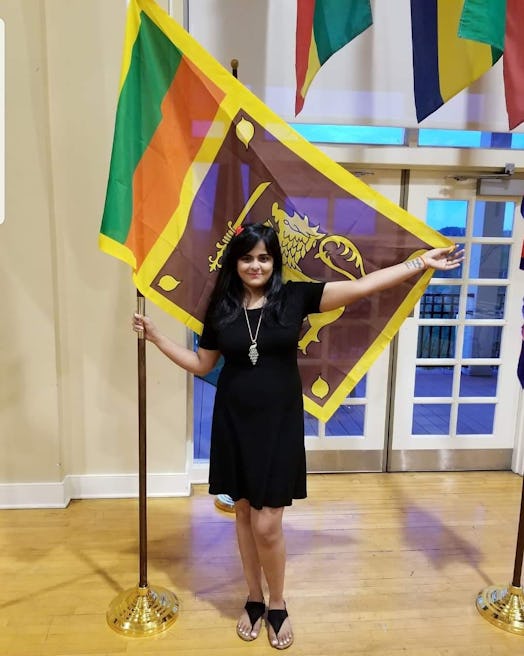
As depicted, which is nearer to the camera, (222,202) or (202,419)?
(222,202)

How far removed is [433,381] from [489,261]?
794mm

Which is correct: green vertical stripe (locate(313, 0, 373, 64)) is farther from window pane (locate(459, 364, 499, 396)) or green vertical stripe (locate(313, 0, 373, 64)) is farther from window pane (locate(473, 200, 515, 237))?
window pane (locate(459, 364, 499, 396))

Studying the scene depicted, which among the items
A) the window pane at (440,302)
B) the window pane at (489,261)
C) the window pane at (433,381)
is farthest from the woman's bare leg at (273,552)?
the window pane at (489,261)

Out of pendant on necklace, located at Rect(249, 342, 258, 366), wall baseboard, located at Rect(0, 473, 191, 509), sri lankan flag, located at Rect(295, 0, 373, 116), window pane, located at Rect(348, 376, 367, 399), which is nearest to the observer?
pendant on necklace, located at Rect(249, 342, 258, 366)

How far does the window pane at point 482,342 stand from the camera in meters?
3.50

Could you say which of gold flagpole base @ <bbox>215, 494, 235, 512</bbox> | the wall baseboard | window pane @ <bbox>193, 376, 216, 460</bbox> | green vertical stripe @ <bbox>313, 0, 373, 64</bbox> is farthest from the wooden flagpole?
green vertical stripe @ <bbox>313, 0, 373, 64</bbox>

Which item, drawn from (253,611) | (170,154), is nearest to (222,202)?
(170,154)

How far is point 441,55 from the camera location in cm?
Answer: 256

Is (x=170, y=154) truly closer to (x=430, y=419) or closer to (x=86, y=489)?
(x=86, y=489)

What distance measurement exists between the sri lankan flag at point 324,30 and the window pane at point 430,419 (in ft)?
6.89

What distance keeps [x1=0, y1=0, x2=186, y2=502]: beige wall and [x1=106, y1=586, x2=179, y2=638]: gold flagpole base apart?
3.17 ft

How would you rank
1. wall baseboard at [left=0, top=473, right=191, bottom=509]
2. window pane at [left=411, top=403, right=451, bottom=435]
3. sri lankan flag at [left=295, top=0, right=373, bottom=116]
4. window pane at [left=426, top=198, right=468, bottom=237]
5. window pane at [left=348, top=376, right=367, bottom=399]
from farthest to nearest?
window pane at [left=411, top=403, right=451, bottom=435], window pane at [left=348, top=376, right=367, bottom=399], window pane at [left=426, top=198, right=468, bottom=237], wall baseboard at [left=0, top=473, right=191, bottom=509], sri lankan flag at [left=295, top=0, right=373, bottom=116]

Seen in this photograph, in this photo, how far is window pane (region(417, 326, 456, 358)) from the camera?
→ 345 cm

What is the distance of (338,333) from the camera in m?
2.23
